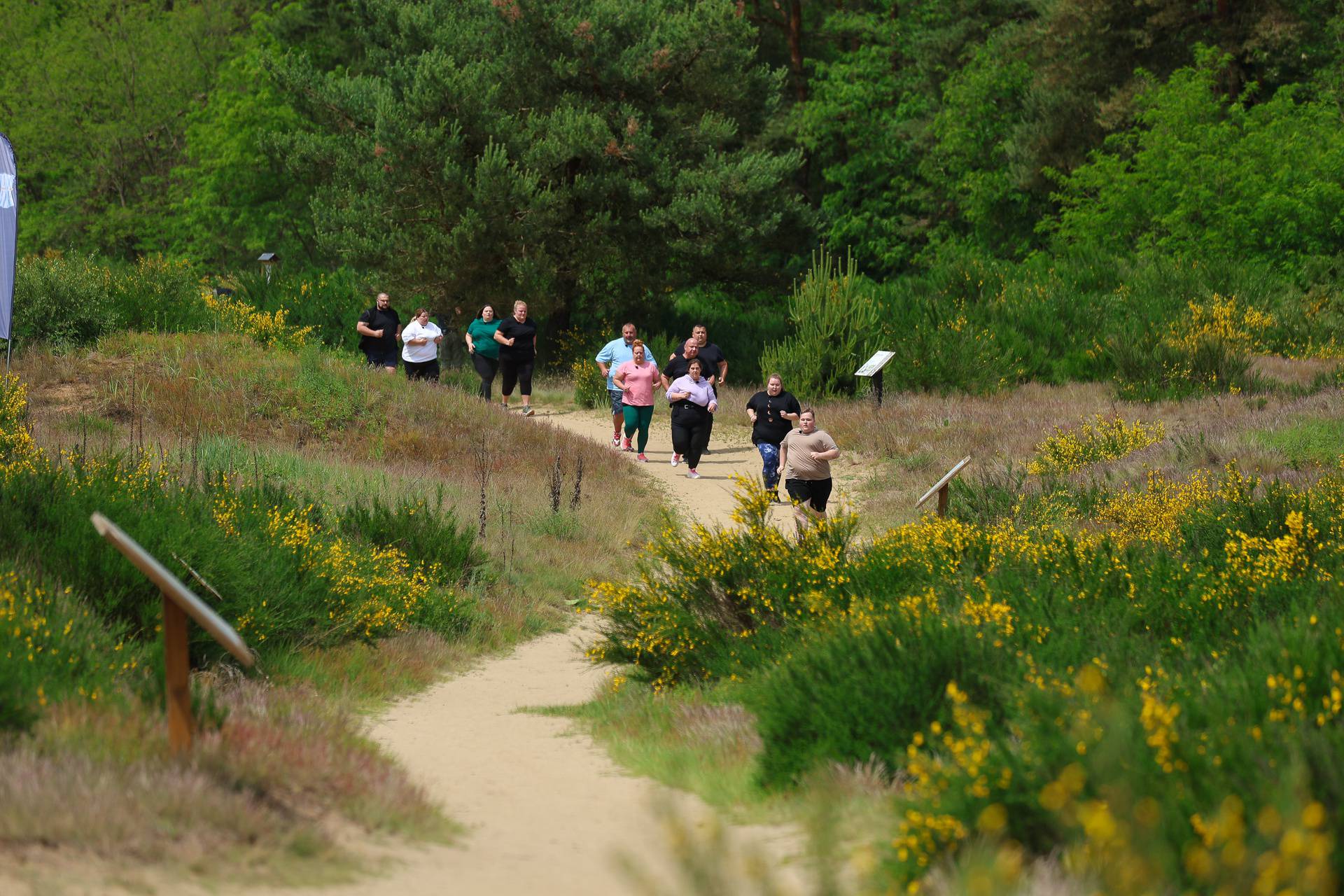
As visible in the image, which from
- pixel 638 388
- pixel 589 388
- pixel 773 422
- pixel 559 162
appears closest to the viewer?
pixel 773 422

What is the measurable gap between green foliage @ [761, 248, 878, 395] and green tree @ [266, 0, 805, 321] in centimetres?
494

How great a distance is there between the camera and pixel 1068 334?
975 inches

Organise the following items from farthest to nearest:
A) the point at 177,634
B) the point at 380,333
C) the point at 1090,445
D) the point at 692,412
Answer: the point at 380,333
the point at 692,412
the point at 1090,445
the point at 177,634

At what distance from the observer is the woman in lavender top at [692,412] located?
17.8 metres

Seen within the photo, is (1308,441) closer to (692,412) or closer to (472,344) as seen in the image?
Answer: (692,412)

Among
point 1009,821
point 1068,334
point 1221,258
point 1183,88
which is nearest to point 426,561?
point 1009,821

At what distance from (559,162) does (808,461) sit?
48.0 feet

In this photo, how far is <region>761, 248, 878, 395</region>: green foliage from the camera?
73.5 ft

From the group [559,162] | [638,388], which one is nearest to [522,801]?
[638,388]

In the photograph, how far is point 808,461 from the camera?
13.8 m

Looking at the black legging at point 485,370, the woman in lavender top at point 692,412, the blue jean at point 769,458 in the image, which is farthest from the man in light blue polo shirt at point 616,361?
the blue jean at point 769,458

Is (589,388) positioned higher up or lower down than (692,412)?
lower down

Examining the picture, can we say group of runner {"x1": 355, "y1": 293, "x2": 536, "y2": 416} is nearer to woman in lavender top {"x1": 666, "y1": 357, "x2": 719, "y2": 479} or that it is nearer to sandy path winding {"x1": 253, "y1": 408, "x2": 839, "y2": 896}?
woman in lavender top {"x1": 666, "y1": 357, "x2": 719, "y2": 479}

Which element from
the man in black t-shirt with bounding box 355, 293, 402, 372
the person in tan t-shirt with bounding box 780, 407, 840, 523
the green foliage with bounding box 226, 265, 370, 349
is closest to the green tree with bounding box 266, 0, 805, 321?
the green foliage with bounding box 226, 265, 370, 349
